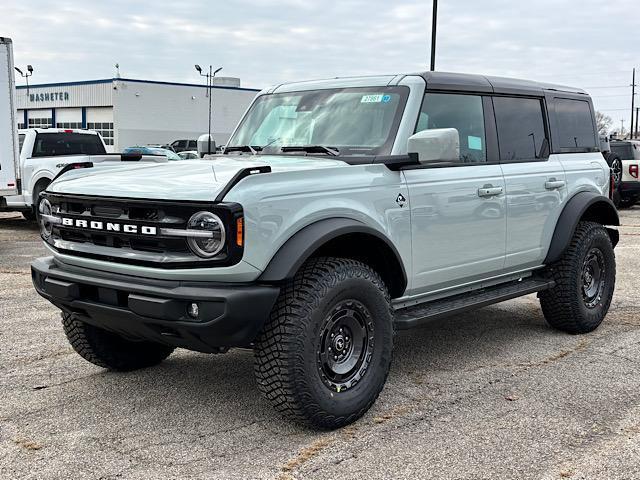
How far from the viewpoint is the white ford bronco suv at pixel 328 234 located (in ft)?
11.7

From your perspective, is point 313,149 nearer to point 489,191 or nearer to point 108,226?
point 489,191

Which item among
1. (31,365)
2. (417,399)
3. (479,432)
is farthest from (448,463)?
(31,365)

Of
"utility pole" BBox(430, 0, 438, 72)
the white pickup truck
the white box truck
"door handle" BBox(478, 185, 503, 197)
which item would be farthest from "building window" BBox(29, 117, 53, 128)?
"door handle" BBox(478, 185, 503, 197)

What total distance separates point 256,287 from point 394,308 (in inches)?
50.9

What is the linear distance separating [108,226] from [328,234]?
3.80 feet

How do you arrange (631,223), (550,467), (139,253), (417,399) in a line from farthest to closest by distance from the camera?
(631,223) < (417,399) < (139,253) < (550,467)

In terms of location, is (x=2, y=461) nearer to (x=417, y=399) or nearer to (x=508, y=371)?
(x=417, y=399)

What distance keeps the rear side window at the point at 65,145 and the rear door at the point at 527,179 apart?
1002cm

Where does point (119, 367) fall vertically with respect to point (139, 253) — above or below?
below

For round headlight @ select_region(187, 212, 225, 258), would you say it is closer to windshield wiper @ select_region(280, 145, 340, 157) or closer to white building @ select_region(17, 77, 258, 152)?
windshield wiper @ select_region(280, 145, 340, 157)

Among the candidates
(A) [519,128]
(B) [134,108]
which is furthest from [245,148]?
(B) [134,108]

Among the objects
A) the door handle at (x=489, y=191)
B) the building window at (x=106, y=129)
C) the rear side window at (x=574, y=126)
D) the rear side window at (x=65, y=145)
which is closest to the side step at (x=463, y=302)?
the door handle at (x=489, y=191)

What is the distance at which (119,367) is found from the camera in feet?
16.0

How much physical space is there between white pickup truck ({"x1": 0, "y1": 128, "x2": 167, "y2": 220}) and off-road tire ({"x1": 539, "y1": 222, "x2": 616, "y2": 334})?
9.12 meters
